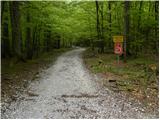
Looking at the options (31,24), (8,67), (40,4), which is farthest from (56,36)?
(8,67)

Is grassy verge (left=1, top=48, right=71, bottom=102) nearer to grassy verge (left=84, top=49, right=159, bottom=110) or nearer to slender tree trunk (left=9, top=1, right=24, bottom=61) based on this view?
slender tree trunk (left=9, top=1, right=24, bottom=61)

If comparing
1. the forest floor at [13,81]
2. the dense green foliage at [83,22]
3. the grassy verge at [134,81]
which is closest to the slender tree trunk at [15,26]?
the dense green foliage at [83,22]

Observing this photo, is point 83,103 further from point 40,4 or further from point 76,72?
point 40,4

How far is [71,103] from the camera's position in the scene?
32.4 ft

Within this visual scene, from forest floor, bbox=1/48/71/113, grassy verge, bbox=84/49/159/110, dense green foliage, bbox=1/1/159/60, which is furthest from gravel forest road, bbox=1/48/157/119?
dense green foliage, bbox=1/1/159/60

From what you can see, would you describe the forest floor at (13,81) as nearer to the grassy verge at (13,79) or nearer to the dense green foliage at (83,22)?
the grassy verge at (13,79)

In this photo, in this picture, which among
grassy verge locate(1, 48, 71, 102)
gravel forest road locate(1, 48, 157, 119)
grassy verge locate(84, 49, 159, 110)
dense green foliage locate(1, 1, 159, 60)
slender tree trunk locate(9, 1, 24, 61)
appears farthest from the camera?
dense green foliage locate(1, 1, 159, 60)

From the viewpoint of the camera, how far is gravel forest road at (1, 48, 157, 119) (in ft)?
28.5

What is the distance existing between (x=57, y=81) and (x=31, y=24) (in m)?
11.0

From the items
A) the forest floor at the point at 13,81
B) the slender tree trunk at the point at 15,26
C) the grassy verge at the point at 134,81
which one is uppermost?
the slender tree trunk at the point at 15,26

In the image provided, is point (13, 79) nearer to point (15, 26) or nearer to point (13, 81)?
point (13, 81)

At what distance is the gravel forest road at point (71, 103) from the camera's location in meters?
8.68

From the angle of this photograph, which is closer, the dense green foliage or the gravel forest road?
the gravel forest road

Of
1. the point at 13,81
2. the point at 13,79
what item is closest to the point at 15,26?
the point at 13,79
